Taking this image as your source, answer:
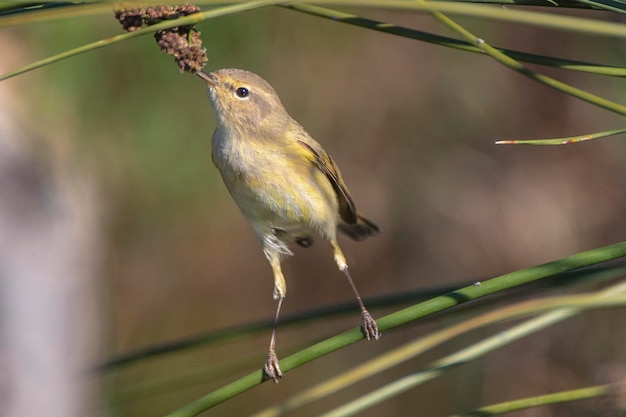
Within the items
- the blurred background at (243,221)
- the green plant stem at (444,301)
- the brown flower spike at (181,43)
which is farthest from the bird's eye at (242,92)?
the blurred background at (243,221)

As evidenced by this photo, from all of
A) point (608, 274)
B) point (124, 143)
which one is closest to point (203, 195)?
point (124, 143)

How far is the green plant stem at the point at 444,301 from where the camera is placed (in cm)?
140

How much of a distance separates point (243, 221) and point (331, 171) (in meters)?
2.29

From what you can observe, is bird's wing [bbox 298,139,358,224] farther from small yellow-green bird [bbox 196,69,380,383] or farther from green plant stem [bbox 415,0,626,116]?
green plant stem [bbox 415,0,626,116]

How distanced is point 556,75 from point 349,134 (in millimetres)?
1267

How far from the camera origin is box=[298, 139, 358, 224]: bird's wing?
9.71 ft

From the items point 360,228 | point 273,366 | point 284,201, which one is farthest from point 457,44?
point 360,228

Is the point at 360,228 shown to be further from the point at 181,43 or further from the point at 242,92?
the point at 181,43

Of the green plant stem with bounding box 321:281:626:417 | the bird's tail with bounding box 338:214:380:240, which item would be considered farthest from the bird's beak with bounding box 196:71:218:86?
the green plant stem with bounding box 321:281:626:417

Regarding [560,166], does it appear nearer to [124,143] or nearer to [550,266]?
[124,143]

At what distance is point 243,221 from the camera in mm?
5234

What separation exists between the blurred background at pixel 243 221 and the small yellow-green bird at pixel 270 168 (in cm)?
170

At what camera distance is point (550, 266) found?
142cm

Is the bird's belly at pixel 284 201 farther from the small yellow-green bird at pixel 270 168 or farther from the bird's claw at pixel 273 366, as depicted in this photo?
the bird's claw at pixel 273 366
